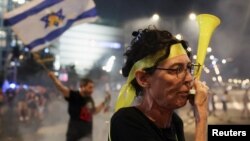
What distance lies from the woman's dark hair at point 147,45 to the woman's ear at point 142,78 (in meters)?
0.02

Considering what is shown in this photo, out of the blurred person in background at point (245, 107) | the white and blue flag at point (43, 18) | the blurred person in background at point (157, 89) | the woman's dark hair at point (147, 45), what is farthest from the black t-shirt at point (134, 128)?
the blurred person in background at point (245, 107)

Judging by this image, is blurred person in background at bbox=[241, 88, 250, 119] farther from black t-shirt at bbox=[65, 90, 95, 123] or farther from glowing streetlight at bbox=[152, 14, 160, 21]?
black t-shirt at bbox=[65, 90, 95, 123]

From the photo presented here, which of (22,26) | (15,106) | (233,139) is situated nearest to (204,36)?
(233,139)

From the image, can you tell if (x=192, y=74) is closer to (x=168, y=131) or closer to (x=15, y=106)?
(x=168, y=131)

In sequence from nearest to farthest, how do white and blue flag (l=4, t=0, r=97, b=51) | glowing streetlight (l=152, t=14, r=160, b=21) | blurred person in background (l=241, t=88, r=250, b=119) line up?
white and blue flag (l=4, t=0, r=97, b=51) < blurred person in background (l=241, t=88, r=250, b=119) < glowing streetlight (l=152, t=14, r=160, b=21)

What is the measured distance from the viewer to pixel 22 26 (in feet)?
13.1

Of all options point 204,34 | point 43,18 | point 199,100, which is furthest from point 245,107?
point 199,100

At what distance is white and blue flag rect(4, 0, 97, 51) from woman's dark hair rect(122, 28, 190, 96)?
303 cm

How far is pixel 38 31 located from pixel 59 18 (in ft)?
0.98

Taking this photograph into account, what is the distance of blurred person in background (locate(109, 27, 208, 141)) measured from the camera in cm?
102

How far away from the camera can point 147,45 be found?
105 centimetres

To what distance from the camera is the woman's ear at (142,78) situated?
3.50 feet

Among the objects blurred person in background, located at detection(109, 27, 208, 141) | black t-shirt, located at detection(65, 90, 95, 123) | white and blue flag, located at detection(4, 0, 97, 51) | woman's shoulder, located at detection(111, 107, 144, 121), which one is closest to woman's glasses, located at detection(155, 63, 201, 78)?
blurred person in background, located at detection(109, 27, 208, 141)

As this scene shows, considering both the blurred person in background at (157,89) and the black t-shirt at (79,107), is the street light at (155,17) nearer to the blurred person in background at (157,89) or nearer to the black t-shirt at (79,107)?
the black t-shirt at (79,107)
